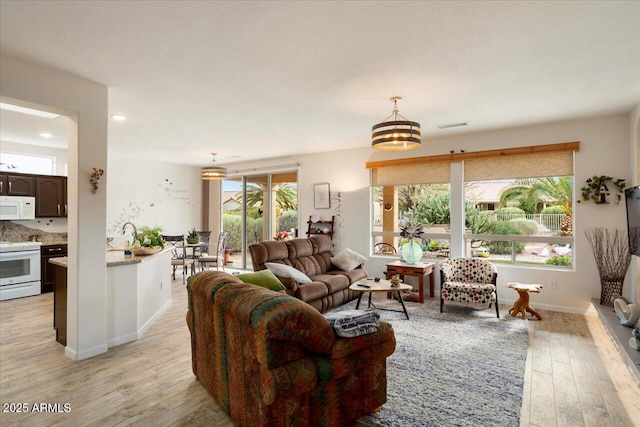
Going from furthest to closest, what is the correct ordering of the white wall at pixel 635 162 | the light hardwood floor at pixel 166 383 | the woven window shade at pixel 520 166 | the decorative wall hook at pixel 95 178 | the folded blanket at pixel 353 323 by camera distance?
the woven window shade at pixel 520 166 → the white wall at pixel 635 162 → the decorative wall hook at pixel 95 178 → the light hardwood floor at pixel 166 383 → the folded blanket at pixel 353 323

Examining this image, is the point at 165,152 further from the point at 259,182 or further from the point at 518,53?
the point at 518,53

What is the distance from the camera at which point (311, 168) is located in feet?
23.0

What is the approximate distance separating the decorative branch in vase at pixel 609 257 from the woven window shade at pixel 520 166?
0.89 metres

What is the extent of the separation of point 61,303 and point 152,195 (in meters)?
4.78

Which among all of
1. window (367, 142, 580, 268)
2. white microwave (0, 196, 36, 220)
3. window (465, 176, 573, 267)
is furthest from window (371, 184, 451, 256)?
white microwave (0, 196, 36, 220)

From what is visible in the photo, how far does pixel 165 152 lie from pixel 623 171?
24.4 ft

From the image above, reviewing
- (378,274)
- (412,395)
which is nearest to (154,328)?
(412,395)

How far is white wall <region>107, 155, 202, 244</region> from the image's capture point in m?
7.18

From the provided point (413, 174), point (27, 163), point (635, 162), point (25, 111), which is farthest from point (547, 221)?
point (27, 163)

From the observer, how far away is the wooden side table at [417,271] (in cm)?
502

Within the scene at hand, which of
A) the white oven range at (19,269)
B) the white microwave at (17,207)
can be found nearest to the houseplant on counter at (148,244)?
the white oven range at (19,269)

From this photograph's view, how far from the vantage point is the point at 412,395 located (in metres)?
2.49

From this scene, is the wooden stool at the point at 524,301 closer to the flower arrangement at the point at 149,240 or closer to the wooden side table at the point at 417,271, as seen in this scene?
the wooden side table at the point at 417,271

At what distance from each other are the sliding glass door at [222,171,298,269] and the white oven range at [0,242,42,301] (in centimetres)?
379
